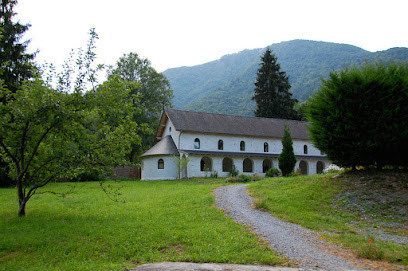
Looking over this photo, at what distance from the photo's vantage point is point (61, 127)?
980 centimetres

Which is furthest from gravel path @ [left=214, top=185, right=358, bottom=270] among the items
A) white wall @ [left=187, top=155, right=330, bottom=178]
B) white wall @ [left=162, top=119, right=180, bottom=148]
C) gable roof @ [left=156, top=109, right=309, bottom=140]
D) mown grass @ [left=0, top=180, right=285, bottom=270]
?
gable roof @ [left=156, top=109, right=309, bottom=140]

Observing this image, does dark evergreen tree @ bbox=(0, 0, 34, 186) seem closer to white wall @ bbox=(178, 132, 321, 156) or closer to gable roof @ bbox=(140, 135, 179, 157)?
gable roof @ bbox=(140, 135, 179, 157)

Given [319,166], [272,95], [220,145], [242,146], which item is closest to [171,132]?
[220,145]

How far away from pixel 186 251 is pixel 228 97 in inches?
2930

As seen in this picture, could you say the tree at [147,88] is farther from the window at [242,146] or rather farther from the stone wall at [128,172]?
the window at [242,146]

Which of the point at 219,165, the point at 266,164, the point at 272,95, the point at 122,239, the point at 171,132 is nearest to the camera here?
the point at 122,239

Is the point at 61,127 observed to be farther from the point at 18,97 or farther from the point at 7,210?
the point at 7,210

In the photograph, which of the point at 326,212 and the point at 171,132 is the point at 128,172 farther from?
the point at 326,212

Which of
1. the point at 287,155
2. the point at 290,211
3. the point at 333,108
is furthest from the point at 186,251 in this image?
the point at 287,155

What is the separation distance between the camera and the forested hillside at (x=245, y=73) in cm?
7544

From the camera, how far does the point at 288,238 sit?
805 centimetres

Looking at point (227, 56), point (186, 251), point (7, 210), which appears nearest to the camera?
point (186, 251)

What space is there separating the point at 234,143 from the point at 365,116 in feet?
68.2

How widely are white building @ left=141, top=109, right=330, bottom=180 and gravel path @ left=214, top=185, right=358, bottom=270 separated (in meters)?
18.1
